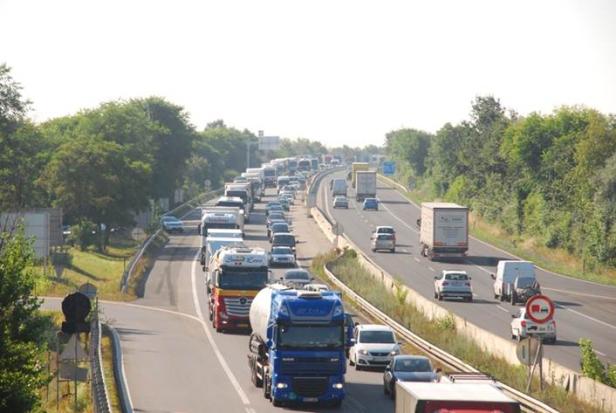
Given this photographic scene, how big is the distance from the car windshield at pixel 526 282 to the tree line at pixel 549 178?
1911 centimetres

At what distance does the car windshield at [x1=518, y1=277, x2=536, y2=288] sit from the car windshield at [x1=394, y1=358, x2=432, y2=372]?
3009cm

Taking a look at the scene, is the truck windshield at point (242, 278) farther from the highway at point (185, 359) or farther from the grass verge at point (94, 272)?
the grass verge at point (94, 272)

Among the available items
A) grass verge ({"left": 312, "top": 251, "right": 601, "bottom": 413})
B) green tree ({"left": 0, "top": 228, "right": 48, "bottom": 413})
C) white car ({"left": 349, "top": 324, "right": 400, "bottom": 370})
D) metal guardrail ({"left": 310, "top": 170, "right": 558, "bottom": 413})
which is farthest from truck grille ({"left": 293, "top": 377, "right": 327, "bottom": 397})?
white car ({"left": 349, "top": 324, "right": 400, "bottom": 370})

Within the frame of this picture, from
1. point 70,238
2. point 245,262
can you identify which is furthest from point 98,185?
point 245,262

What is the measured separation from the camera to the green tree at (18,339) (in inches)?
1088

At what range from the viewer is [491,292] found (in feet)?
243

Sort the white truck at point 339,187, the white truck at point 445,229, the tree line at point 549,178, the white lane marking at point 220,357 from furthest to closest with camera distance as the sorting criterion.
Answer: the white truck at point 339,187 → the tree line at point 549,178 → the white truck at point 445,229 → the white lane marking at point 220,357

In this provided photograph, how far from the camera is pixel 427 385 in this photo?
75.2ft

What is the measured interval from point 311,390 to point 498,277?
3636 cm

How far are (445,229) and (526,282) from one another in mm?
20802

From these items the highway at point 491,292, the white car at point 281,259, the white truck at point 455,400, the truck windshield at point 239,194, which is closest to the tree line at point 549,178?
the highway at point 491,292

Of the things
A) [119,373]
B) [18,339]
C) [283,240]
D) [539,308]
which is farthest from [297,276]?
[539,308]

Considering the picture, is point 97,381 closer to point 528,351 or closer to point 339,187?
point 528,351

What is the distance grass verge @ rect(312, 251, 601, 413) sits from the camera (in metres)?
35.5
